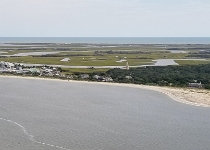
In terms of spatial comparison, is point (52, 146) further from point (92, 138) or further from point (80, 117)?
point (80, 117)

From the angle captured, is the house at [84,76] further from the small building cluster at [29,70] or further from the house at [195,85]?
the house at [195,85]

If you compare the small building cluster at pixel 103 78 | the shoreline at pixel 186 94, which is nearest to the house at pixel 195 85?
the shoreline at pixel 186 94

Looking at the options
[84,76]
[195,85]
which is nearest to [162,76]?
[195,85]

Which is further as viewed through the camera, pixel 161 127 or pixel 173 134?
pixel 161 127

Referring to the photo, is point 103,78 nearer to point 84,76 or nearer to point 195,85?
point 84,76

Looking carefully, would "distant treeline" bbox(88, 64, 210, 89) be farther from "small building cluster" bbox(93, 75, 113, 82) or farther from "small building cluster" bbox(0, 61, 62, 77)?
"small building cluster" bbox(0, 61, 62, 77)

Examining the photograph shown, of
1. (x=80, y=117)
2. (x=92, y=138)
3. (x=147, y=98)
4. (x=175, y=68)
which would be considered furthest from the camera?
(x=175, y=68)

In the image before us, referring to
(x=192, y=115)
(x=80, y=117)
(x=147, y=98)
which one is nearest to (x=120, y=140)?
(x=80, y=117)

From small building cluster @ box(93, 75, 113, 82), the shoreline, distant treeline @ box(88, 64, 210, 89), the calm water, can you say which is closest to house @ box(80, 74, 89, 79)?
small building cluster @ box(93, 75, 113, 82)
